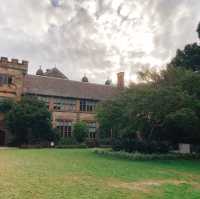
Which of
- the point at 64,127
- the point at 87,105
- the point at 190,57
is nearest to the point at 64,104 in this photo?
the point at 64,127

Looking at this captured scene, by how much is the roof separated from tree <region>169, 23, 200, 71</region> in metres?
11.3

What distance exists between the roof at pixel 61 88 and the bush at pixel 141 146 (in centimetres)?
1356

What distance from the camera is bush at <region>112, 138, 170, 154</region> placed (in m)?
25.2

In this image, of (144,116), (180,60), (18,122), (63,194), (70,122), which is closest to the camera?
(63,194)

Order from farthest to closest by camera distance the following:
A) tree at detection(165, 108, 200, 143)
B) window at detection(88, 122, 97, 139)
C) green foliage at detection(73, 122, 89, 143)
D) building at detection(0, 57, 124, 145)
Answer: window at detection(88, 122, 97, 139) → green foliage at detection(73, 122, 89, 143) → building at detection(0, 57, 124, 145) → tree at detection(165, 108, 200, 143)

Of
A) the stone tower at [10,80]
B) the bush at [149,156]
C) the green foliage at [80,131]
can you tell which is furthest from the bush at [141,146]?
the stone tower at [10,80]

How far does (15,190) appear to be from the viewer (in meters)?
9.02

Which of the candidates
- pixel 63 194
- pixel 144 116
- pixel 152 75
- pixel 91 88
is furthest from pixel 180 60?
pixel 63 194

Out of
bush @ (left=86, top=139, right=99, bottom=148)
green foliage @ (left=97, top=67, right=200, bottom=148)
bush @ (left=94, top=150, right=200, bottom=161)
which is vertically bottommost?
bush @ (left=94, top=150, right=200, bottom=161)

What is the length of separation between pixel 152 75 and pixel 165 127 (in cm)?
540

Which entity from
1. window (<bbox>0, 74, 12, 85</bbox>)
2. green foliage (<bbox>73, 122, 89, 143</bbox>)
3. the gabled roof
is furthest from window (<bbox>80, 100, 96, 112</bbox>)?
the gabled roof

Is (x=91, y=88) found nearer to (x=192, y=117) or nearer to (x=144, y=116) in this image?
(x=144, y=116)

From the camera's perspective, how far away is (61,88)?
143 ft

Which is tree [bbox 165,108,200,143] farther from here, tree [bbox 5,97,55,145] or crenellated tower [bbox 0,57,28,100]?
crenellated tower [bbox 0,57,28,100]
